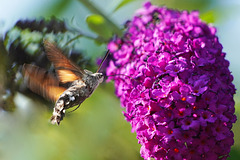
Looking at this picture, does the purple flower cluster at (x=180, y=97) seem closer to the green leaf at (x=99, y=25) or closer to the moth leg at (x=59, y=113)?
the moth leg at (x=59, y=113)

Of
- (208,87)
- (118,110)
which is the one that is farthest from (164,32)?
(118,110)

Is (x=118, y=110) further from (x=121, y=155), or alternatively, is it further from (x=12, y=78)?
(x=12, y=78)

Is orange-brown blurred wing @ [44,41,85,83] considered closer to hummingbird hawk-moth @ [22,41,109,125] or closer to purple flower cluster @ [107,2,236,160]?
hummingbird hawk-moth @ [22,41,109,125]

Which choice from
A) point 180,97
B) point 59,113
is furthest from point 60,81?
point 180,97

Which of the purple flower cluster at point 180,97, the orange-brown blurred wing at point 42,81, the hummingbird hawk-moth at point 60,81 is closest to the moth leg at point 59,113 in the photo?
the hummingbird hawk-moth at point 60,81

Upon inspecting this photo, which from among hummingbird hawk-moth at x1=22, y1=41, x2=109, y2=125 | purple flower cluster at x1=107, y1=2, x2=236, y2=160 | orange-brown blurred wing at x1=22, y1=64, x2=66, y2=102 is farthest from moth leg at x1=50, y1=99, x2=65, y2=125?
purple flower cluster at x1=107, y1=2, x2=236, y2=160

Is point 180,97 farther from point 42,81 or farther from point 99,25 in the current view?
point 99,25
